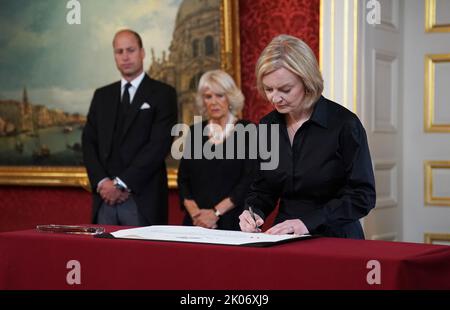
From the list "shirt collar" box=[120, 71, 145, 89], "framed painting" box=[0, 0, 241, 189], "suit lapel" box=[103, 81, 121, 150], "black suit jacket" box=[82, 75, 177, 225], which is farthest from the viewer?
"framed painting" box=[0, 0, 241, 189]

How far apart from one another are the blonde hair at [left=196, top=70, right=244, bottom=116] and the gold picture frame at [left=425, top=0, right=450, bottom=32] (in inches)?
70.3

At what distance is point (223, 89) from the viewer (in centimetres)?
564

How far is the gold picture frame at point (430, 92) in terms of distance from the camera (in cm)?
639

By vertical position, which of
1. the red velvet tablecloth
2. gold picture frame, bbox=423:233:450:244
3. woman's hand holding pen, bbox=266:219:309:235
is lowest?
gold picture frame, bbox=423:233:450:244

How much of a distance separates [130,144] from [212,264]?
10.2ft

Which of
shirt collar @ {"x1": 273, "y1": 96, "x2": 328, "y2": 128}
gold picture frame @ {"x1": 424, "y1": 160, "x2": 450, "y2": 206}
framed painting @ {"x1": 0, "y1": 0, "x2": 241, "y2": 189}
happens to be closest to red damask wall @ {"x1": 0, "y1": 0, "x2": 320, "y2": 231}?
framed painting @ {"x1": 0, "y1": 0, "x2": 241, "y2": 189}

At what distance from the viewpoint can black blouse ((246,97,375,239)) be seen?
326cm

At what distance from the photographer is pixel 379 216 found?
6.27m

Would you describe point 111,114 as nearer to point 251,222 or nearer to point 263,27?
point 263,27

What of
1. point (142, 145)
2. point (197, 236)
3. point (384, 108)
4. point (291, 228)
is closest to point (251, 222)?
point (291, 228)

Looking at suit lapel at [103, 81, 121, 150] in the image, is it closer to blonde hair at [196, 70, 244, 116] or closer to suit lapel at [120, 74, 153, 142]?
→ suit lapel at [120, 74, 153, 142]

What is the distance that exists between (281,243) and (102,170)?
10.3 feet
